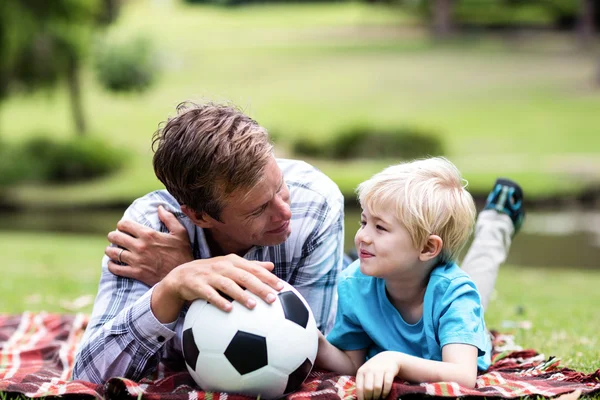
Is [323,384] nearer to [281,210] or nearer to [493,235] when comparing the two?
[281,210]

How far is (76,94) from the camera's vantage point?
24.9 metres

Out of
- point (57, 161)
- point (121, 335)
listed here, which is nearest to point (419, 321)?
point (121, 335)

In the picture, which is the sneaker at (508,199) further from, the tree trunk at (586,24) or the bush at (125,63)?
the tree trunk at (586,24)

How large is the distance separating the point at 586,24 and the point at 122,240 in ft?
122

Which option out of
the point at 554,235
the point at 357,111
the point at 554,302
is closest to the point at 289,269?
the point at 554,302

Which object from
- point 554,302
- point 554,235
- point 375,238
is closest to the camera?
point 375,238

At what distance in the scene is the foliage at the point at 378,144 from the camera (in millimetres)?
22594

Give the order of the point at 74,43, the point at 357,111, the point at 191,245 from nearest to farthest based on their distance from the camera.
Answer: the point at 191,245, the point at 74,43, the point at 357,111

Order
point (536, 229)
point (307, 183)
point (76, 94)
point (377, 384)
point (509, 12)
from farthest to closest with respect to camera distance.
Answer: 1. point (509, 12)
2. point (76, 94)
3. point (536, 229)
4. point (307, 183)
5. point (377, 384)

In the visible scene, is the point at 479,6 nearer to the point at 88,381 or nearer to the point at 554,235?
the point at 554,235

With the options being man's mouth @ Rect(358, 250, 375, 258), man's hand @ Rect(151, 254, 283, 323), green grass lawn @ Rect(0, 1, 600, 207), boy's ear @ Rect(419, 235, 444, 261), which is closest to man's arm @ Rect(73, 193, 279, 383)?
man's hand @ Rect(151, 254, 283, 323)

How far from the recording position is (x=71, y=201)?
21828 mm

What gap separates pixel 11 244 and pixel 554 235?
368 inches

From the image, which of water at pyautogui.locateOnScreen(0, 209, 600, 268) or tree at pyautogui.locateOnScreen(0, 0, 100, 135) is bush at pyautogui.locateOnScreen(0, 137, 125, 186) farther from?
water at pyautogui.locateOnScreen(0, 209, 600, 268)
